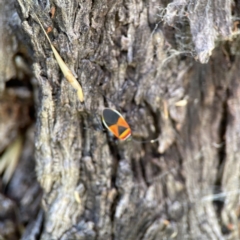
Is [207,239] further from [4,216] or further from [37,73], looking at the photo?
[37,73]

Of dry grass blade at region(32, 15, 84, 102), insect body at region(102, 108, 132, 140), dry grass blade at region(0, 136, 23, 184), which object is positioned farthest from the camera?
dry grass blade at region(0, 136, 23, 184)

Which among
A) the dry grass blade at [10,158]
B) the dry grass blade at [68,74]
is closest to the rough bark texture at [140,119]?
the dry grass blade at [68,74]

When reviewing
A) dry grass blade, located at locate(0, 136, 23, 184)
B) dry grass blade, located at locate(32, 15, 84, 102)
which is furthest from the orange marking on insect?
dry grass blade, located at locate(0, 136, 23, 184)

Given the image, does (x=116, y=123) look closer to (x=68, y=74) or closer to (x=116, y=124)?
(x=116, y=124)

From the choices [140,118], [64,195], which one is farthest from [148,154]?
[64,195]

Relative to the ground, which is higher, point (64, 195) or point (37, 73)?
point (37, 73)

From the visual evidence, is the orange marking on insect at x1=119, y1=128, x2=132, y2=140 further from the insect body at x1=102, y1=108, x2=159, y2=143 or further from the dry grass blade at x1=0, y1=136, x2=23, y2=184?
the dry grass blade at x1=0, y1=136, x2=23, y2=184

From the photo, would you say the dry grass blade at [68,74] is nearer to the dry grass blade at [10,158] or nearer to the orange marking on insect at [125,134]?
the orange marking on insect at [125,134]
